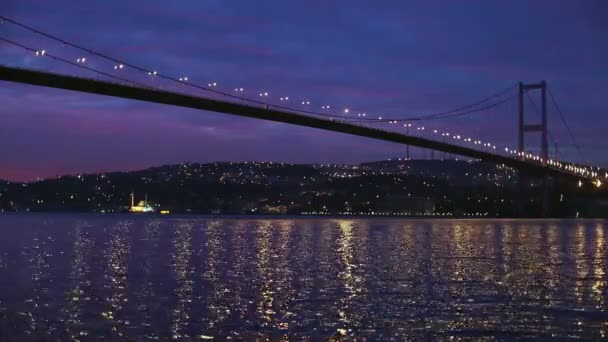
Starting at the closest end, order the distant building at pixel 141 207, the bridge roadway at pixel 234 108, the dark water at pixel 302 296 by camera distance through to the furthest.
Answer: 1. the dark water at pixel 302 296
2. the bridge roadway at pixel 234 108
3. the distant building at pixel 141 207

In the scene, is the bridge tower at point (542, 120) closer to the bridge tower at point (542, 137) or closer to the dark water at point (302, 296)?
the bridge tower at point (542, 137)

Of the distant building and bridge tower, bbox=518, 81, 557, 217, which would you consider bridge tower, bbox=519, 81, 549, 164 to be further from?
the distant building

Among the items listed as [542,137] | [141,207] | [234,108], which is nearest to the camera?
[234,108]

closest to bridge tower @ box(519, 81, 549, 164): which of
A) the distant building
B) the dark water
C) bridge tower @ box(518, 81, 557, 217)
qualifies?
bridge tower @ box(518, 81, 557, 217)

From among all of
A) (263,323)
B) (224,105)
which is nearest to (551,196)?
(224,105)

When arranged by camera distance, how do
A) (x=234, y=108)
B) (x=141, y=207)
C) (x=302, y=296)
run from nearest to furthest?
(x=302, y=296) < (x=234, y=108) < (x=141, y=207)

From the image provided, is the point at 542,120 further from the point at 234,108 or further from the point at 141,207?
the point at 141,207

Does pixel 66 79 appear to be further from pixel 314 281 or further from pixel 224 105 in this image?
pixel 314 281

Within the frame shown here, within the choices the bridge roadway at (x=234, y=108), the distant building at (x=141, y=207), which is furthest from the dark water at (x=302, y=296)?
the distant building at (x=141, y=207)

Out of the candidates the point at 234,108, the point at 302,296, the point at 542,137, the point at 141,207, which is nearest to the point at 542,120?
the point at 542,137
